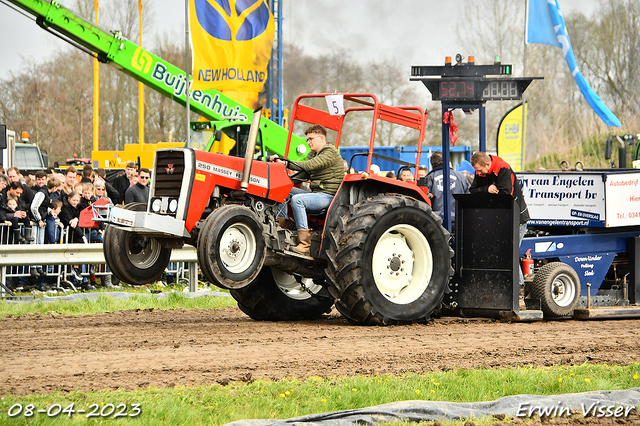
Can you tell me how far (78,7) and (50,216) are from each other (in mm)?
29195

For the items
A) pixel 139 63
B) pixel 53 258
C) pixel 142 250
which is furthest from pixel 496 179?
pixel 139 63

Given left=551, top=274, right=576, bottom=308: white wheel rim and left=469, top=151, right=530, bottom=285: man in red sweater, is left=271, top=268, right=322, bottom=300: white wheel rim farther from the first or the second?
left=551, top=274, right=576, bottom=308: white wheel rim

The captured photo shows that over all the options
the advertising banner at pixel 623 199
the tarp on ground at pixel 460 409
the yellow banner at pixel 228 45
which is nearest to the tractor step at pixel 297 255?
the tarp on ground at pixel 460 409

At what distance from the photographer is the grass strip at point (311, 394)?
4.57m

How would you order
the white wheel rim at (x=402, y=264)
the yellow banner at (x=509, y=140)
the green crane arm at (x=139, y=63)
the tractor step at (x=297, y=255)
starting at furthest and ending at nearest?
1. the yellow banner at (x=509, y=140)
2. the green crane arm at (x=139, y=63)
3. the white wheel rim at (x=402, y=264)
4. the tractor step at (x=297, y=255)

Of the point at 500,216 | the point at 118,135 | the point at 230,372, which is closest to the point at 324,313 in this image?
the point at 500,216

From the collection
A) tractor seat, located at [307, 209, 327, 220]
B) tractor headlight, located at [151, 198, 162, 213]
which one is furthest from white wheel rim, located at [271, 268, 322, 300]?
tractor headlight, located at [151, 198, 162, 213]

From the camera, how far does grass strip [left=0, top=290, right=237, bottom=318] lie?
10.1 meters

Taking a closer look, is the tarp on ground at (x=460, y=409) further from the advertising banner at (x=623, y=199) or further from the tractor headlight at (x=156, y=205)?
the advertising banner at (x=623, y=199)

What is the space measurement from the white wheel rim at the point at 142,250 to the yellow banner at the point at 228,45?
5713 millimetres

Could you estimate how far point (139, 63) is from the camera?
16.0m

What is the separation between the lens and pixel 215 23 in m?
13.4

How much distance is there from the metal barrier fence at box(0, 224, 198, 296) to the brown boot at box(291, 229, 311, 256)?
475 cm

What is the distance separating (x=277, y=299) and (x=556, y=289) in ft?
11.2
